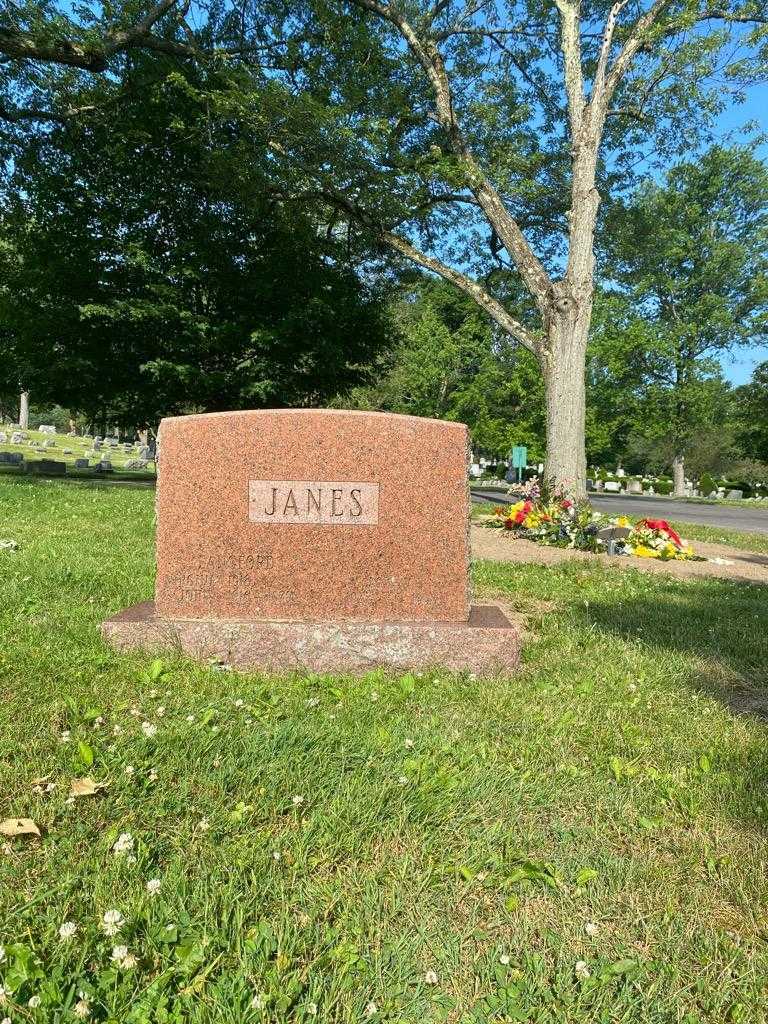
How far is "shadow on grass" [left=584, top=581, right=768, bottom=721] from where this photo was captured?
3756mm

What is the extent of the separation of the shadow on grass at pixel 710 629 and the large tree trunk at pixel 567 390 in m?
5.03

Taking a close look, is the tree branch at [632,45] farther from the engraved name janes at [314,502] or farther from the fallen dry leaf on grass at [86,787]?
the fallen dry leaf on grass at [86,787]

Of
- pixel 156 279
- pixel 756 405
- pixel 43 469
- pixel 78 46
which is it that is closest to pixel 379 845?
pixel 78 46

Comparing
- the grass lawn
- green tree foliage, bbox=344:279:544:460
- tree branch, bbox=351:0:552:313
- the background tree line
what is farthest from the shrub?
the grass lawn

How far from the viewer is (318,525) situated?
3873 millimetres

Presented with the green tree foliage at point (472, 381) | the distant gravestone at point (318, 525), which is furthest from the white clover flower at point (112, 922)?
the green tree foliage at point (472, 381)

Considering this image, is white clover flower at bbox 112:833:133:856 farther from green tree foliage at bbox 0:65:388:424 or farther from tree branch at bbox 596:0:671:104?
green tree foliage at bbox 0:65:388:424

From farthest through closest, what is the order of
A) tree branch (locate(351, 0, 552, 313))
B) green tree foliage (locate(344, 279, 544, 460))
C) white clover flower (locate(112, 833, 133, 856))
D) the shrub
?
the shrub
green tree foliage (locate(344, 279, 544, 460))
tree branch (locate(351, 0, 552, 313))
white clover flower (locate(112, 833, 133, 856))

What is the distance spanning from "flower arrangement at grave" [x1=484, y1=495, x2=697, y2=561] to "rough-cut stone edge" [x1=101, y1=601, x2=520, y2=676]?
232 inches

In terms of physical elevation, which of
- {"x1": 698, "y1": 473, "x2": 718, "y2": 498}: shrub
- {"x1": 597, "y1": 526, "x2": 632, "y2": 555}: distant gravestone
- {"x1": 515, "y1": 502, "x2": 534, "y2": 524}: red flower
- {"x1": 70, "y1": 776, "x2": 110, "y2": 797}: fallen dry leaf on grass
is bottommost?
{"x1": 70, "y1": 776, "x2": 110, "y2": 797}: fallen dry leaf on grass

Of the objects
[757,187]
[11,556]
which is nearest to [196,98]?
[11,556]

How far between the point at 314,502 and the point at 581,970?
2.68 m

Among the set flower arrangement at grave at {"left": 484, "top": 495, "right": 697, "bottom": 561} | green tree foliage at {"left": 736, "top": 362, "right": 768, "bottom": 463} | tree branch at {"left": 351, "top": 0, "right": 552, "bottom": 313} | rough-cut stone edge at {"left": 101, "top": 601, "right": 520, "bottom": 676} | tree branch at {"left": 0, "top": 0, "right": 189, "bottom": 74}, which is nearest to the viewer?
rough-cut stone edge at {"left": 101, "top": 601, "right": 520, "bottom": 676}

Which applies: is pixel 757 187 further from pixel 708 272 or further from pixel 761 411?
pixel 761 411
